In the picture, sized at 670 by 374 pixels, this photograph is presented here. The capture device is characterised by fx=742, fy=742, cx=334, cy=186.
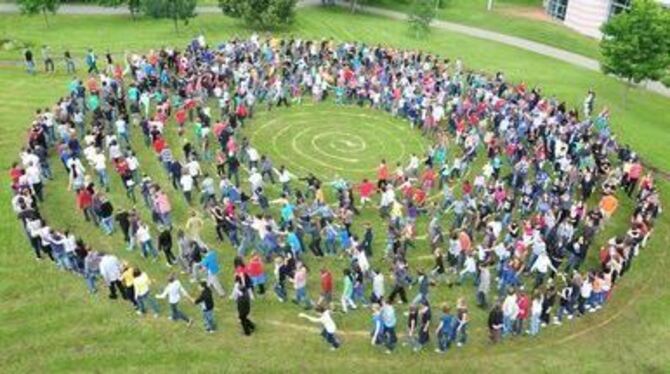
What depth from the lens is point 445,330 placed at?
22766 mm

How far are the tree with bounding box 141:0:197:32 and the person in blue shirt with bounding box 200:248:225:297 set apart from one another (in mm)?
35166

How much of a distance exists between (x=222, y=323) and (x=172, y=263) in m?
3.82

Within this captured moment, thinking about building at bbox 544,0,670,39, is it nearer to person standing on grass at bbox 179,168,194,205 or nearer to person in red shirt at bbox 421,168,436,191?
person in red shirt at bbox 421,168,436,191

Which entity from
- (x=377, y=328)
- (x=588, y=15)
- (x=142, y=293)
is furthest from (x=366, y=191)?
Answer: (x=588, y=15)

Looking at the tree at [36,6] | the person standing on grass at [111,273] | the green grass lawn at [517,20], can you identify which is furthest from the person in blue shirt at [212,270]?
the green grass lawn at [517,20]

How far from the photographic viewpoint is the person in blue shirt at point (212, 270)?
2408cm

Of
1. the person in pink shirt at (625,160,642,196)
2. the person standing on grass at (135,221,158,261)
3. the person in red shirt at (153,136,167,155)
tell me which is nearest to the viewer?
the person standing on grass at (135,221,158,261)

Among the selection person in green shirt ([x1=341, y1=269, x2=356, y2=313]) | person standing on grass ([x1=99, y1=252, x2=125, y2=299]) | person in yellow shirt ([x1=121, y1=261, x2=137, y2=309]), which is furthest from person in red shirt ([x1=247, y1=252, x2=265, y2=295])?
person standing on grass ([x1=99, y1=252, x2=125, y2=299])

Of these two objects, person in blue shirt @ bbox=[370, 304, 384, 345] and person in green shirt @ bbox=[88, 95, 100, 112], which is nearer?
person in blue shirt @ bbox=[370, 304, 384, 345]

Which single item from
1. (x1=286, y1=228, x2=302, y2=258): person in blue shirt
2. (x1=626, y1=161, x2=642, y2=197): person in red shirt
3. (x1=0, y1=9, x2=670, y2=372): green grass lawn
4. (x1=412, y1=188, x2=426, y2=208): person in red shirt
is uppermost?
(x1=626, y1=161, x2=642, y2=197): person in red shirt

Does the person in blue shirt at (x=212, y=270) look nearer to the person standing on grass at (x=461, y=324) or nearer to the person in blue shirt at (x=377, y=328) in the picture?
the person in blue shirt at (x=377, y=328)

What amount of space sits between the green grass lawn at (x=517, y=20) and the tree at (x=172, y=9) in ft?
68.5

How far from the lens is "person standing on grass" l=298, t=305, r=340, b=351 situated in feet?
72.7

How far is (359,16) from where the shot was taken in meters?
65.8
